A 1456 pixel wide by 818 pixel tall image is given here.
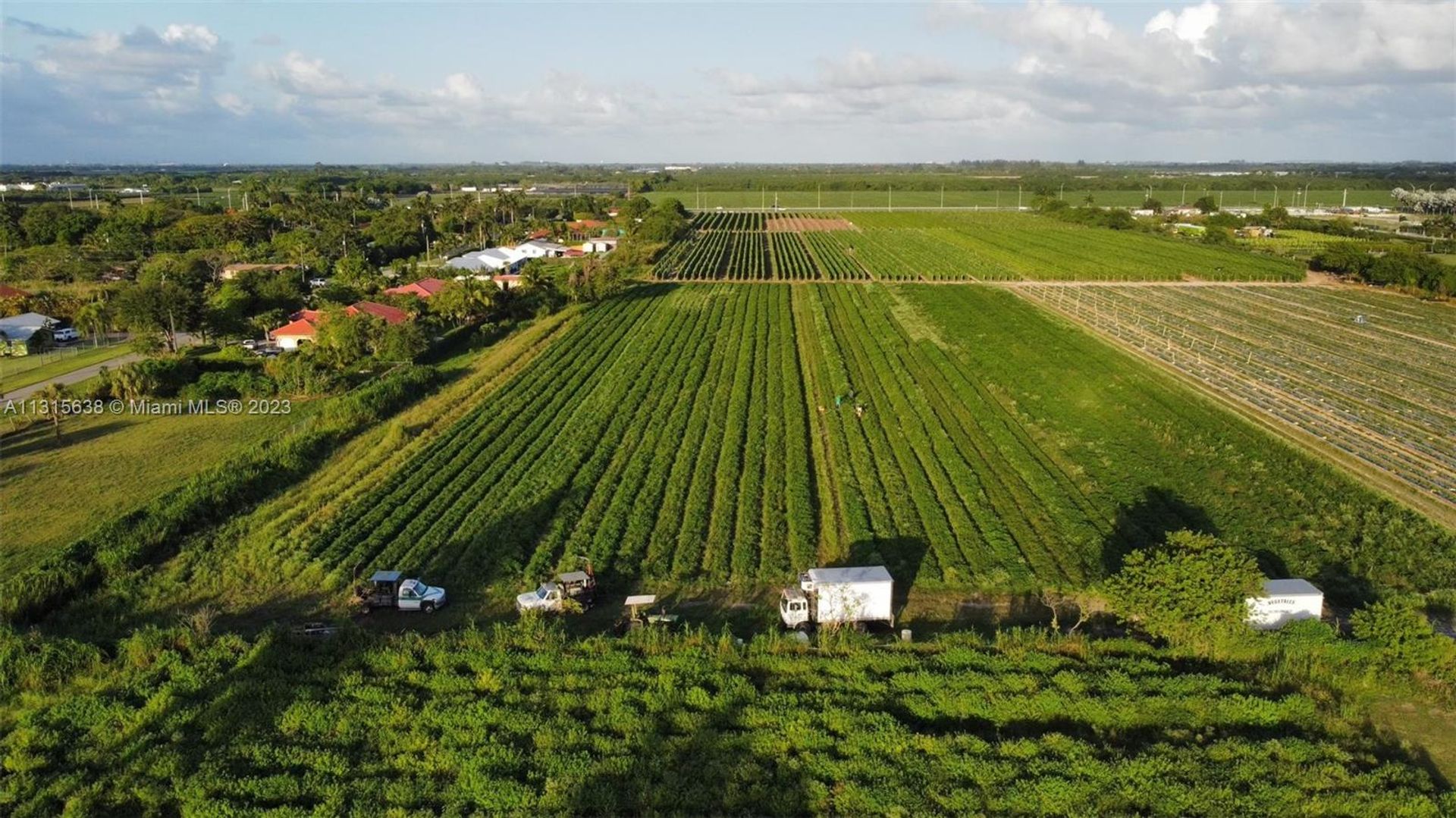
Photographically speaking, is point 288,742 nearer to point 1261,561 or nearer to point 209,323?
point 1261,561

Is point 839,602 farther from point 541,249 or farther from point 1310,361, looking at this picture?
point 541,249

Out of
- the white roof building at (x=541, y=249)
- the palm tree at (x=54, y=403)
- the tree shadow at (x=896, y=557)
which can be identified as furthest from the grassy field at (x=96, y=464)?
the white roof building at (x=541, y=249)

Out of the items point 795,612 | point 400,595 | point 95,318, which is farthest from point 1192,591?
point 95,318

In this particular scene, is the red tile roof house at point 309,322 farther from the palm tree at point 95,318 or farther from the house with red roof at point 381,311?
the palm tree at point 95,318

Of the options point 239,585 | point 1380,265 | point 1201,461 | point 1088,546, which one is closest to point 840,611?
point 1088,546

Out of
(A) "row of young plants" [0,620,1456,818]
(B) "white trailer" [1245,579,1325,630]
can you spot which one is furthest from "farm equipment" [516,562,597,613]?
(B) "white trailer" [1245,579,1325,630]

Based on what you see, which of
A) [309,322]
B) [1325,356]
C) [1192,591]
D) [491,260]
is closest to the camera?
[1192,591]

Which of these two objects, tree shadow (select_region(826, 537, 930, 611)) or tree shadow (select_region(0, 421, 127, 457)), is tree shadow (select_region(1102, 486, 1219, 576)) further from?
tree shadow (select_region(0, 421, 127, 457))
